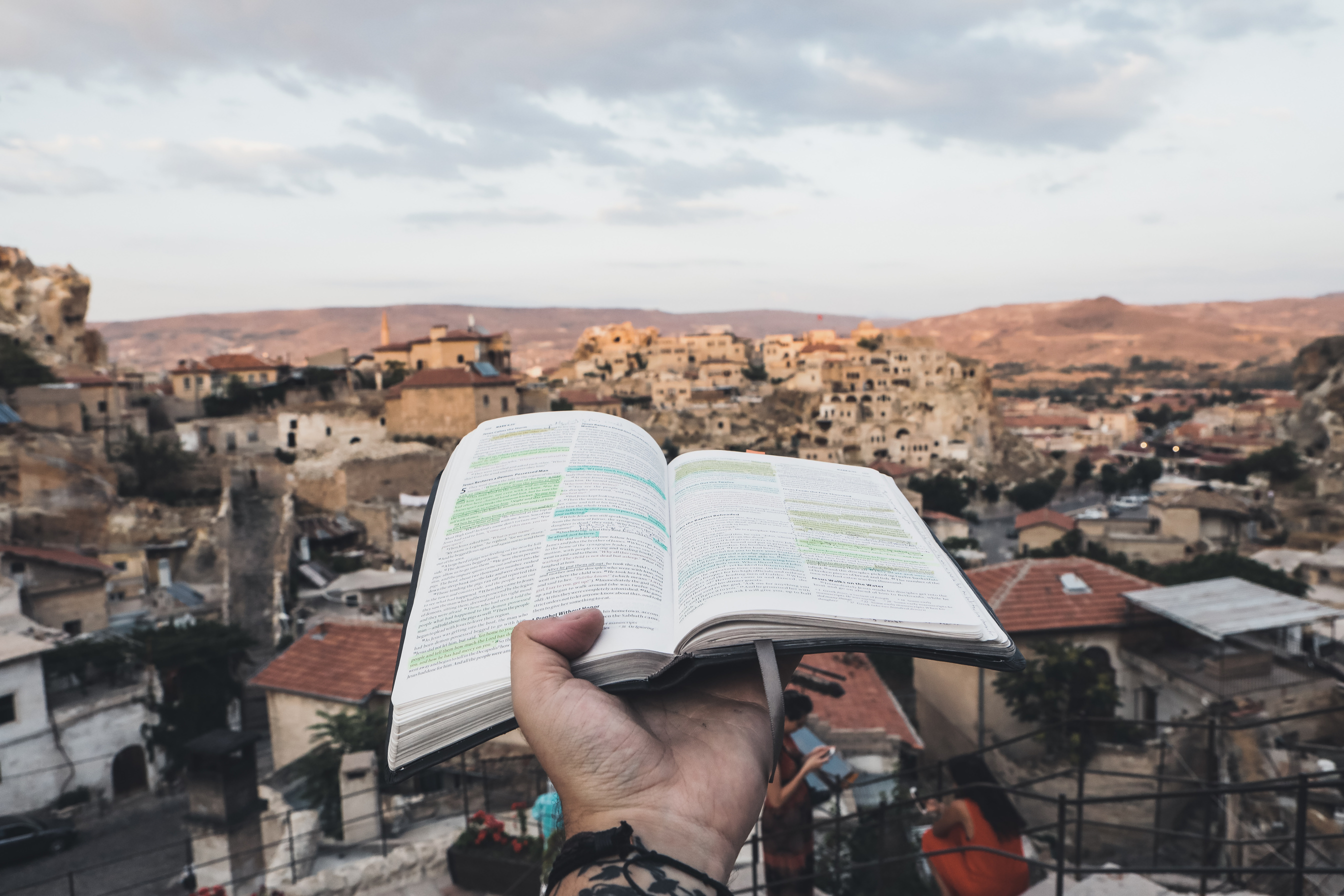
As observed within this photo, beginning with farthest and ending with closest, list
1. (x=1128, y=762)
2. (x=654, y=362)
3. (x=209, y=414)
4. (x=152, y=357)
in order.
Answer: (x=152, y=357) → (x=654, y=362) → (x=209, y=414) → (x=1128, y=762)

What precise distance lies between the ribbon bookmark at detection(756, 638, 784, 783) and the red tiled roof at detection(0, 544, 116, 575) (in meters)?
17.9

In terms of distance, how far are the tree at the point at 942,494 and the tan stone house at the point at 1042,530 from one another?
38.1ft

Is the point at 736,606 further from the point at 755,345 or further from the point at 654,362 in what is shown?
the point at 755,345

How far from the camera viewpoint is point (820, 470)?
1.95m

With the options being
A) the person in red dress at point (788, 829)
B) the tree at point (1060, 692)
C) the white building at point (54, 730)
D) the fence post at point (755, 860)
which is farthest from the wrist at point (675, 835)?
the white building at point (54, 730)

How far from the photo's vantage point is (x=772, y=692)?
3.80 ft

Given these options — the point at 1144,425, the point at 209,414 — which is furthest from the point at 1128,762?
the point at 1144,425

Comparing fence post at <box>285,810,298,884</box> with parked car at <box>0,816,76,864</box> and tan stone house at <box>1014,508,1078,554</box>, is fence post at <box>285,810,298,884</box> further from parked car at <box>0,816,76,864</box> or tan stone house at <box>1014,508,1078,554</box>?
tan stone house at <box>1014,508,1078,554</box>

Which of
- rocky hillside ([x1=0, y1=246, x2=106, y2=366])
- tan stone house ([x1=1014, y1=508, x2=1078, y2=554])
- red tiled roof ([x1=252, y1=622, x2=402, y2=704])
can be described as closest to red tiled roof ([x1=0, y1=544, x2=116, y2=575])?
red tiled roof ([x1=252, y1=622, x2=402, y2=704])

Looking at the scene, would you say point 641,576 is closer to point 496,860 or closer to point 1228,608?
point 496,860

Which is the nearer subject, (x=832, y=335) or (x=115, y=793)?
(x=115, y=793)

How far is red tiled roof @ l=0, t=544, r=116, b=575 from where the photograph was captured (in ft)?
47.0

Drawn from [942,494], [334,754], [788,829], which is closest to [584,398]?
[942,494]

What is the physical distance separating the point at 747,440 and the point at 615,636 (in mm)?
45283
